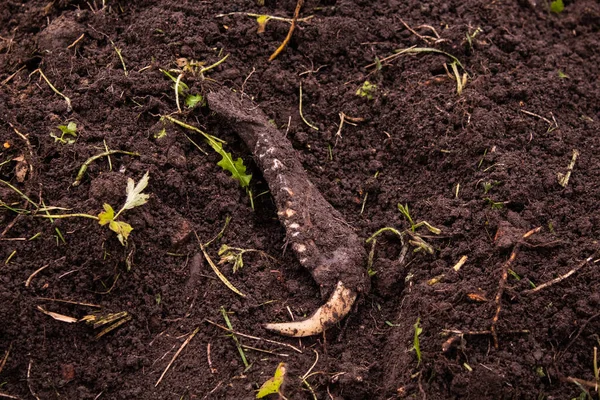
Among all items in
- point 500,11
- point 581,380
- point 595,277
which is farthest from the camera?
point 500,11

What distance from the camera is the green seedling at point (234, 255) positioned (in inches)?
107

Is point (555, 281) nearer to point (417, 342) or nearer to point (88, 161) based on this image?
point (417, 342)

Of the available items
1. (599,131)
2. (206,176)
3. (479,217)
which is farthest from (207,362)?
(599,131)

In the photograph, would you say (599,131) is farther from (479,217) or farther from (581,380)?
(581,380)

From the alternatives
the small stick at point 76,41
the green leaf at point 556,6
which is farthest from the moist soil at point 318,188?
the green leaf at point 556,6

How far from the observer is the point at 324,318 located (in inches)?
103

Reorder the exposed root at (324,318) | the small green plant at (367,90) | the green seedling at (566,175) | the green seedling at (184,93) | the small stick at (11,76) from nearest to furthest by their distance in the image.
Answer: the exposed root at (324,318) < the green seedling at (566,175) < the green seedling at (184,93) < the small stick at (11,76) < the small green plant at (367,90)

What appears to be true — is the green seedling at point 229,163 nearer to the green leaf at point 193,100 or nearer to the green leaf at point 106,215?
the green leaf at point 193,100

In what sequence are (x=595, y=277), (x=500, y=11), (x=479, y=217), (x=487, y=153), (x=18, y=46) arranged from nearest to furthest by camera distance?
1. (x=595, y=277)
2. (x=479, y=217)
3. (x=487, y=153)
4. (x=18, y=46)
5. (x=500, y=11)

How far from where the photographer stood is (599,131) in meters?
3.11

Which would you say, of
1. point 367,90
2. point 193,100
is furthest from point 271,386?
point 367,90

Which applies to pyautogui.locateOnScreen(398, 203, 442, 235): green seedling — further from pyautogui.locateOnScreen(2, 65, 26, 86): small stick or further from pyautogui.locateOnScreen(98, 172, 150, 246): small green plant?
pyautogui.locateOnScreen(2, 65, 26, 86): small stick

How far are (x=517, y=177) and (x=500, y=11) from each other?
1.19 meters

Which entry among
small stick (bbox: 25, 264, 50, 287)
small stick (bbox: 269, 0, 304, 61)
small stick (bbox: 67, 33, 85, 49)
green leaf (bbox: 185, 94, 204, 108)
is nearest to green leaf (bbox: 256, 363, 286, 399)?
small stick (bbox: 25, 264, 50, 287)
